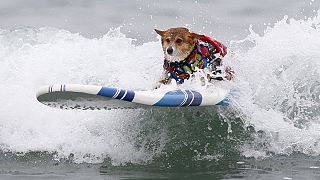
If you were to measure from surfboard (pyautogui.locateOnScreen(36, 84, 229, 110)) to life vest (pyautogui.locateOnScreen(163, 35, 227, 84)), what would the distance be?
62 cm

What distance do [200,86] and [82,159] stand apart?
2025 mm

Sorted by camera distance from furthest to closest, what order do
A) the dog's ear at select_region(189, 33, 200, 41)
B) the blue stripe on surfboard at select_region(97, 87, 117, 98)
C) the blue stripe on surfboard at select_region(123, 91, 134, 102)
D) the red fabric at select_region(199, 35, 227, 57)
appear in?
the red fabric at select_region(199, 35, 227, 57) < the dog's ear at select_region(189, 33, 200, 41) < the blue stripe on surfboard at select_region(123, 91, 134, 102) < the blue stripe on surfboard at select_region(97, 87, 117, 98)

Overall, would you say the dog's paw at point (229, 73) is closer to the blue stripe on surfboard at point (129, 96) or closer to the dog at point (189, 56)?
the dog at point (189, 56)

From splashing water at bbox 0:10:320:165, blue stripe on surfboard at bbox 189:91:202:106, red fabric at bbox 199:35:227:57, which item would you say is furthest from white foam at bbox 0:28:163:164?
Result: red fabric at bbox 199:35:227:57

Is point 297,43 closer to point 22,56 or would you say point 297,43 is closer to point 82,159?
point 82,159

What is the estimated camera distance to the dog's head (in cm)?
885

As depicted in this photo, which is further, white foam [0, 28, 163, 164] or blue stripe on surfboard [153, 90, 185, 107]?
white foam [0, 28, 163, 164]

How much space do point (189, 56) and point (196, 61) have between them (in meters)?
0.15

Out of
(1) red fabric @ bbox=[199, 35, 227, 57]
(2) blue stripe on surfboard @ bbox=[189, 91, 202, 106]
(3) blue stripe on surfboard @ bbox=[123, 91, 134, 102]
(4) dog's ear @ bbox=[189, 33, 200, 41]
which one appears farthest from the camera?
(1) red fabric @ bbox=[199, 35, 227, 57]

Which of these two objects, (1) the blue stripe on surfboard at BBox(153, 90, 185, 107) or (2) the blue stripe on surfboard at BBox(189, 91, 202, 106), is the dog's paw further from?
(1) the blue stripe on surfboard at BBox(153, 90, 185, 107)

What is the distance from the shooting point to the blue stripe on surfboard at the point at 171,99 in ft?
26.8

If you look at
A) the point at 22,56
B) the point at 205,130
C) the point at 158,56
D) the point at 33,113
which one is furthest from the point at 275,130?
the point at 22,56

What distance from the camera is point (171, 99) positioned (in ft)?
27.0

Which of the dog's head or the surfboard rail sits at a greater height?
the dog's head
